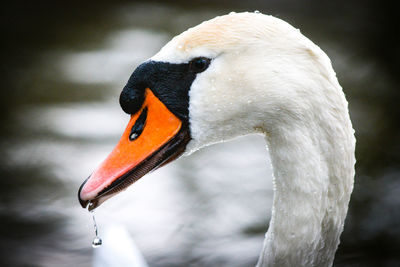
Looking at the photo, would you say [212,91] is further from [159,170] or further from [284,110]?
[159,170]

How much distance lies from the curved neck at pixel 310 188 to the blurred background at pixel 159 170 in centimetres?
132

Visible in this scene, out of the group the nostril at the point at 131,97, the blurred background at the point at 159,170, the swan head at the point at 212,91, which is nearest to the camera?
the swan head at the point at 212,91

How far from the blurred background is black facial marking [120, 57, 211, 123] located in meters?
1.55

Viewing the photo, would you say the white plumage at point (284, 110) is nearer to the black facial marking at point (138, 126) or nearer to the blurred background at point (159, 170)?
the black facial marking at point (138, 126)

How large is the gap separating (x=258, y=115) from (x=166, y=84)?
0.83 feet

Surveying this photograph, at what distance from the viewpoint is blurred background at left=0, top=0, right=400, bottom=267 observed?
10.6ft

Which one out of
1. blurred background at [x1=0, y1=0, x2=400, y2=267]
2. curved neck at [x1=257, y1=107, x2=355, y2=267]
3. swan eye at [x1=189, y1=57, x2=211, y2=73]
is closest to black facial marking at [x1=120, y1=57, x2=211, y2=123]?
swan eye at [x1=189, y1=57, x2=211, y2=73]

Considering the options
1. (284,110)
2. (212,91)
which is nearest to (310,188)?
(284,110)

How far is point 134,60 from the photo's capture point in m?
4.68

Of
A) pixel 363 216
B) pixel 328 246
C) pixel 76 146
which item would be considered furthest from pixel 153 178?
pixel 328 246

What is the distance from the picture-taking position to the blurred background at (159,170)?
3.23 m

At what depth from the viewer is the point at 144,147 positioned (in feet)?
5.50

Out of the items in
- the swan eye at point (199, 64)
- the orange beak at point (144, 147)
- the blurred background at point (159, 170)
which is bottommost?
the orange beak at point (144, 147)

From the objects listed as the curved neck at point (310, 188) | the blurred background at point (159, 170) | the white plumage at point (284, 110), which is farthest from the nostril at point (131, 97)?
the blurred background at point (159, 170)
